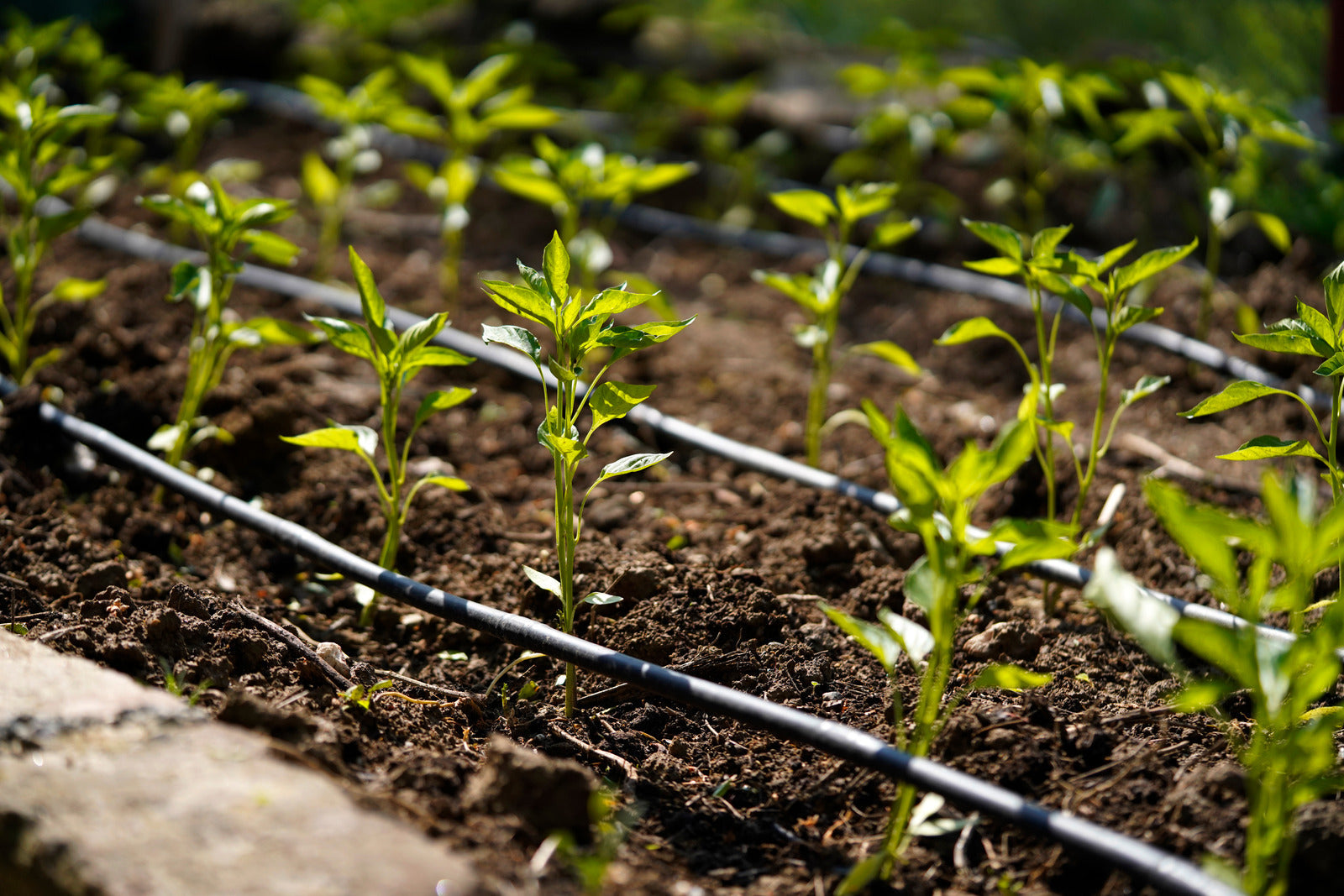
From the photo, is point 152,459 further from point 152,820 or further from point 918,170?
point 918,170

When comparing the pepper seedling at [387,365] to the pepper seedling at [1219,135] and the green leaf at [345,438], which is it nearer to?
the green leaf at [345,438]

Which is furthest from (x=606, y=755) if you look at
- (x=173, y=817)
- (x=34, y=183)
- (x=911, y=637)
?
(x=34, y=183)

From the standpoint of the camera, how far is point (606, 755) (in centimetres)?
156

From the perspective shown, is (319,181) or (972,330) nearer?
(972,330)

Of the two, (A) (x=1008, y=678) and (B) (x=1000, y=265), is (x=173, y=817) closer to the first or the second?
(A) (x=1008, y=678)

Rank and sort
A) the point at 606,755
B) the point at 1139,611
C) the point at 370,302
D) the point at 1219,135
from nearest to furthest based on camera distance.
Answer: the point at 1139,611
the point at 606,755
the point at 370,302
the point at 1219,135

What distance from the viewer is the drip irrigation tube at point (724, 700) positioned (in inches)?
46.6

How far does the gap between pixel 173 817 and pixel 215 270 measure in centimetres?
125

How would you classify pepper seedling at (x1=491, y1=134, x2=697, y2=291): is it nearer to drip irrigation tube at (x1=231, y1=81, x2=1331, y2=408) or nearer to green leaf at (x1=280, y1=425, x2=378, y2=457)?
green leaf at (x1=280, y1=425, x2=378, y2=457)

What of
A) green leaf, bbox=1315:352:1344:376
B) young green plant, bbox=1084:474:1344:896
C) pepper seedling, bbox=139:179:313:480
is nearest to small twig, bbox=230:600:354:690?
pepper seedling, bbox=139:179:313:480

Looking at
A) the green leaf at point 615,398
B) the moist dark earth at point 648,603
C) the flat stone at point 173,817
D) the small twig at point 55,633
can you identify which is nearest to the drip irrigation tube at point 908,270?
the moist dark earth at point 648,603

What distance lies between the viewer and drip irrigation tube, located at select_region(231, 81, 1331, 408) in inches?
105

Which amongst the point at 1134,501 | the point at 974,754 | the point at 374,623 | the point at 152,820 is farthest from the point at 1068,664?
the point at 152,820

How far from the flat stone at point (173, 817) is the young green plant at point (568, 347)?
0.52m
